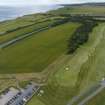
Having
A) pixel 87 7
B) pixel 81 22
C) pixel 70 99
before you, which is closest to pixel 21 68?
pixel 70 99

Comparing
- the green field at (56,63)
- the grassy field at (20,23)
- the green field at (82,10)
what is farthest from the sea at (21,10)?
the green field at (56,63)

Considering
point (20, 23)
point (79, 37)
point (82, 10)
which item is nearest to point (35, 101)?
point (79, 37)

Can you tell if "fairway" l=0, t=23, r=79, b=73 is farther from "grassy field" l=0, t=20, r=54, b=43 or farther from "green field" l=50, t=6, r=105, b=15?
"green field" l=50, t=6, r=105, b=15

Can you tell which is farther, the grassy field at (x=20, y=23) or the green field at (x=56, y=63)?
the grassy field at (x=20, y=23)

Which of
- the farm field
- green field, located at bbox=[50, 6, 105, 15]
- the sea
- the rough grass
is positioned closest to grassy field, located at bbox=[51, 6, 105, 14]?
Answer: green field, located at bbox=[50, 6, 105, 15]

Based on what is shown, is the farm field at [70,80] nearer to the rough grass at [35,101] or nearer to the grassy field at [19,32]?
the rough grass at [35,101]

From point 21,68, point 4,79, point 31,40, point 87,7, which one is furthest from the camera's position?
point 87,7

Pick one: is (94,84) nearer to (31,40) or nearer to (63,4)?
(31,40)
